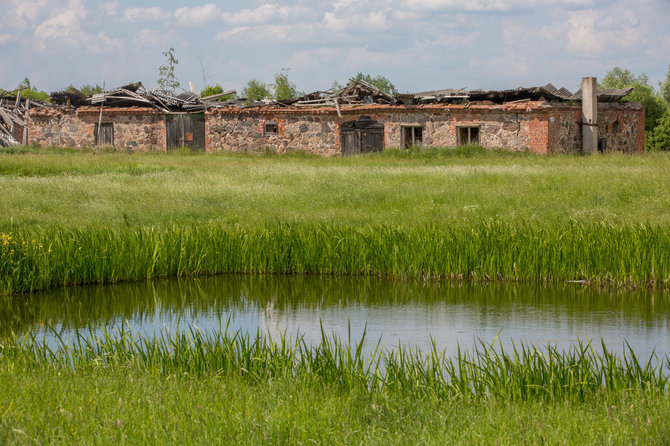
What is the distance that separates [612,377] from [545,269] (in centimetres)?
616

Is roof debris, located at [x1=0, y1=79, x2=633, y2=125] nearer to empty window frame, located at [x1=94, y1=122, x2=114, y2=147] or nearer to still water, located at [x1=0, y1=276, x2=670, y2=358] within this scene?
empty window frame, located at [x1=94, y1=122, x2=114, y2=147]

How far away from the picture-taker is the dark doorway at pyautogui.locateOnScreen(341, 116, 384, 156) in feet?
114

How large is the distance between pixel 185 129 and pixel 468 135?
44.8 feet

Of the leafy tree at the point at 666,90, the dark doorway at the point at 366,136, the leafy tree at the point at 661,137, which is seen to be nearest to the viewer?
the dark doorway at the point at 366,136

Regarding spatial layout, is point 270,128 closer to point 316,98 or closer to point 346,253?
point 316,98

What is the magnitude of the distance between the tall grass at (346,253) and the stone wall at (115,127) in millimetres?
23633

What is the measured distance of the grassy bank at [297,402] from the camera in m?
5.21

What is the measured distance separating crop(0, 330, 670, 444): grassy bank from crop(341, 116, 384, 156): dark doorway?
27649mm

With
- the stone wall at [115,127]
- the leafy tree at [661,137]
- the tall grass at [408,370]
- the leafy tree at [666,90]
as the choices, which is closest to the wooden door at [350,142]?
the stone wall at [115,127]

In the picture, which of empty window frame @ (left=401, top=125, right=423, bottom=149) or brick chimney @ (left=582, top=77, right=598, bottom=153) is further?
empty window frame @ (left=401, top=125, right=423, bottom=149)

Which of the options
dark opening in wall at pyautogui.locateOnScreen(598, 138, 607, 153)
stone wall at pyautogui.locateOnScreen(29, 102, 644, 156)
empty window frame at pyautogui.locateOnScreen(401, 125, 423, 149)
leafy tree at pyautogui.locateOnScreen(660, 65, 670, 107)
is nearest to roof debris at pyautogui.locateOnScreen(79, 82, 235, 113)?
stone wall at pyautogui.locateOnScreen(29, 102, 644, 156)

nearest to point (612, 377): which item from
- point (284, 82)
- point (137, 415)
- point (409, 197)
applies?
point (137, 415)

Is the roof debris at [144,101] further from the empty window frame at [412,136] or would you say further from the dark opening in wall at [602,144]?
the dark opening in wall at [602,144]

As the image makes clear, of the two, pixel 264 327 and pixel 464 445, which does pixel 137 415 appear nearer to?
pixel 464 445
